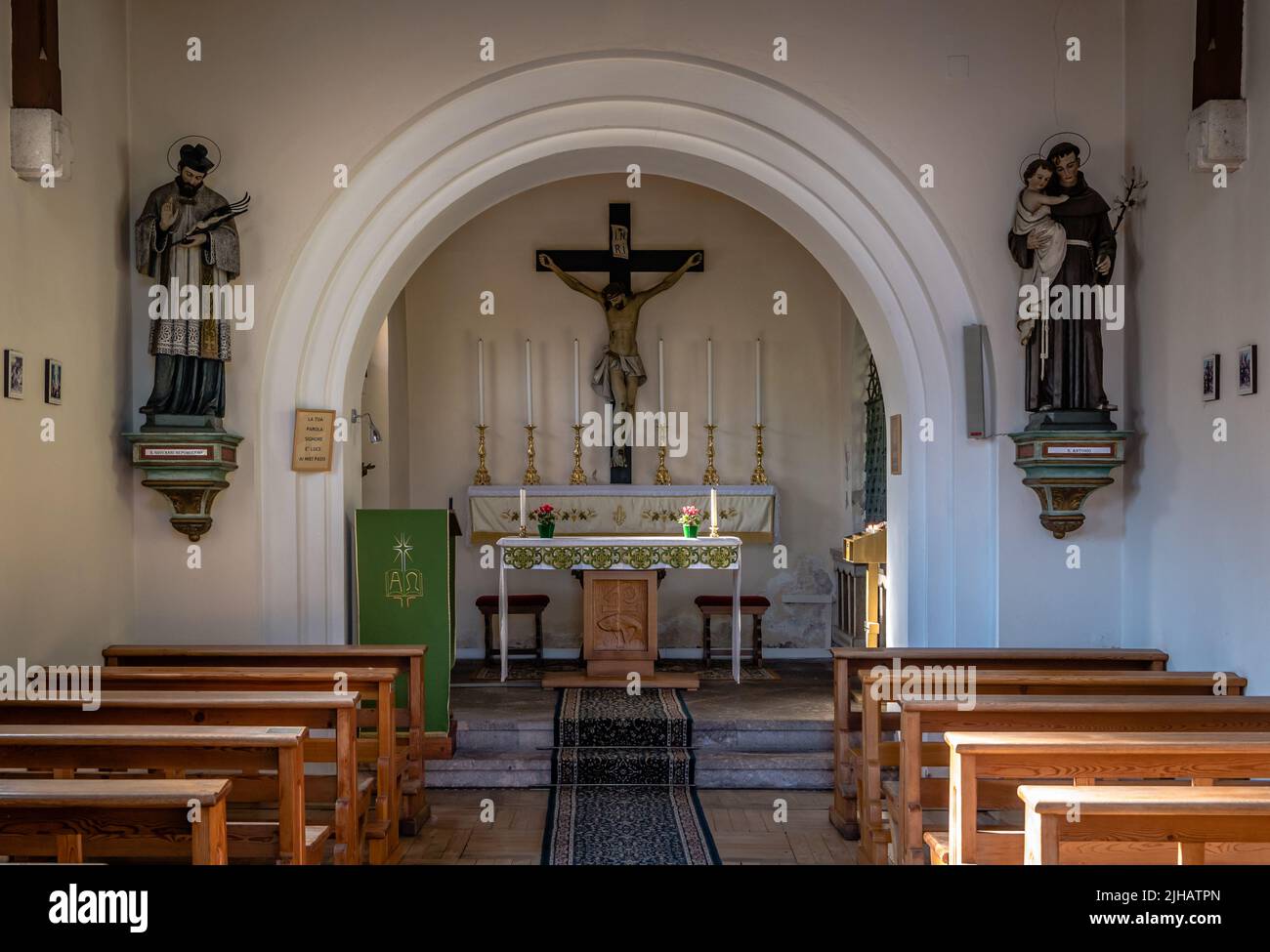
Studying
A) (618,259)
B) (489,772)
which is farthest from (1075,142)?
(489,772)

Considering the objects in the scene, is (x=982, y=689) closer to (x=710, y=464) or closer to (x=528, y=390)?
(x=710, y=464)

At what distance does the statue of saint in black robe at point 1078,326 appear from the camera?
215 inches

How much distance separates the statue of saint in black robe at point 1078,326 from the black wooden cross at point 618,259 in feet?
12.3

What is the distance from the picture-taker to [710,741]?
604 cm

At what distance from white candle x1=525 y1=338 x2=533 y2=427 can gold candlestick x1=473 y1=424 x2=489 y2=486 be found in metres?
0.37

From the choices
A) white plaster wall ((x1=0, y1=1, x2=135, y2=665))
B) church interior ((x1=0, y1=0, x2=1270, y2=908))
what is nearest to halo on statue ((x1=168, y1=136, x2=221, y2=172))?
church interior ((x1=0, y1=0, x2=1270, y2=908))

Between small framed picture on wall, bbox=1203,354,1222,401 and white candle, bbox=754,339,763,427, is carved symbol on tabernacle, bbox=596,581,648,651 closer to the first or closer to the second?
white candle, bbox=754,339,763,427

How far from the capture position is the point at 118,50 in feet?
19.0

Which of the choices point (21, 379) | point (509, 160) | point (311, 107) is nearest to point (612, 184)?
point (509, 160)

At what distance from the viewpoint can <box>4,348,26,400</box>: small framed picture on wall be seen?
4.51 m

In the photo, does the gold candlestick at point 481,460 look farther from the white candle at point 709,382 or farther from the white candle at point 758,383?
the white candle at point 758,383
